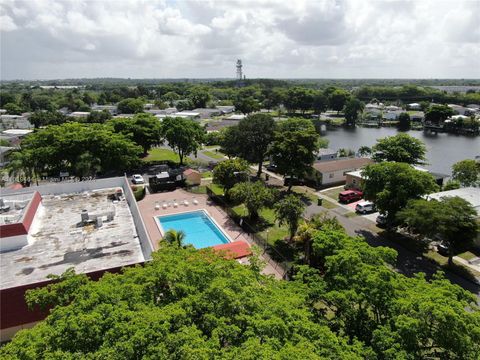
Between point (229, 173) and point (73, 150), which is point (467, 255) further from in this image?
point (73, 150)

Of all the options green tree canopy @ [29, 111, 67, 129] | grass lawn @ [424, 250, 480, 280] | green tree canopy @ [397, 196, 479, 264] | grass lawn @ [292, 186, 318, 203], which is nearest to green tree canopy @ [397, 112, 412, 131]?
grass lawn @ [292, 186, 318, 203]

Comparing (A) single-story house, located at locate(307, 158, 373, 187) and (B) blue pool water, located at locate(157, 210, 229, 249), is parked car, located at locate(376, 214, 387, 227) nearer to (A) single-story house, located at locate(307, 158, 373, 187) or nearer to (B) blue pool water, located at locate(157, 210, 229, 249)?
(A) single-story house, located at locate(307, 158, 373, 187)

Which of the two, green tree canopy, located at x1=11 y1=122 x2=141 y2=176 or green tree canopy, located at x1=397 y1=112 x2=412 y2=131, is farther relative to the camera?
green tree canopy, located at x1=397 y1=112 x2=412 y2=131

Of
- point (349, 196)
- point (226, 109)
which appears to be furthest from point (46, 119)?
point (349, 196)

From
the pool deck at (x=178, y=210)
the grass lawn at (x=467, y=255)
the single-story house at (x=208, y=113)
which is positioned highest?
the single-story house at (x=208, y=113)

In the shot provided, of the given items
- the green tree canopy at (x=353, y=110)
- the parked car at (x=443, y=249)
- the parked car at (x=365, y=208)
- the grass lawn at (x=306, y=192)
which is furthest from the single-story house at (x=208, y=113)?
the parked car at (x=443, y=249)

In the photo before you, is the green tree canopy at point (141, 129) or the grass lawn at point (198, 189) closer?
the grass lawn at point (198, 189)

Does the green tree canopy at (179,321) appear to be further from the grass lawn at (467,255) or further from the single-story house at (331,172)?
the single-story house at (331,172)
